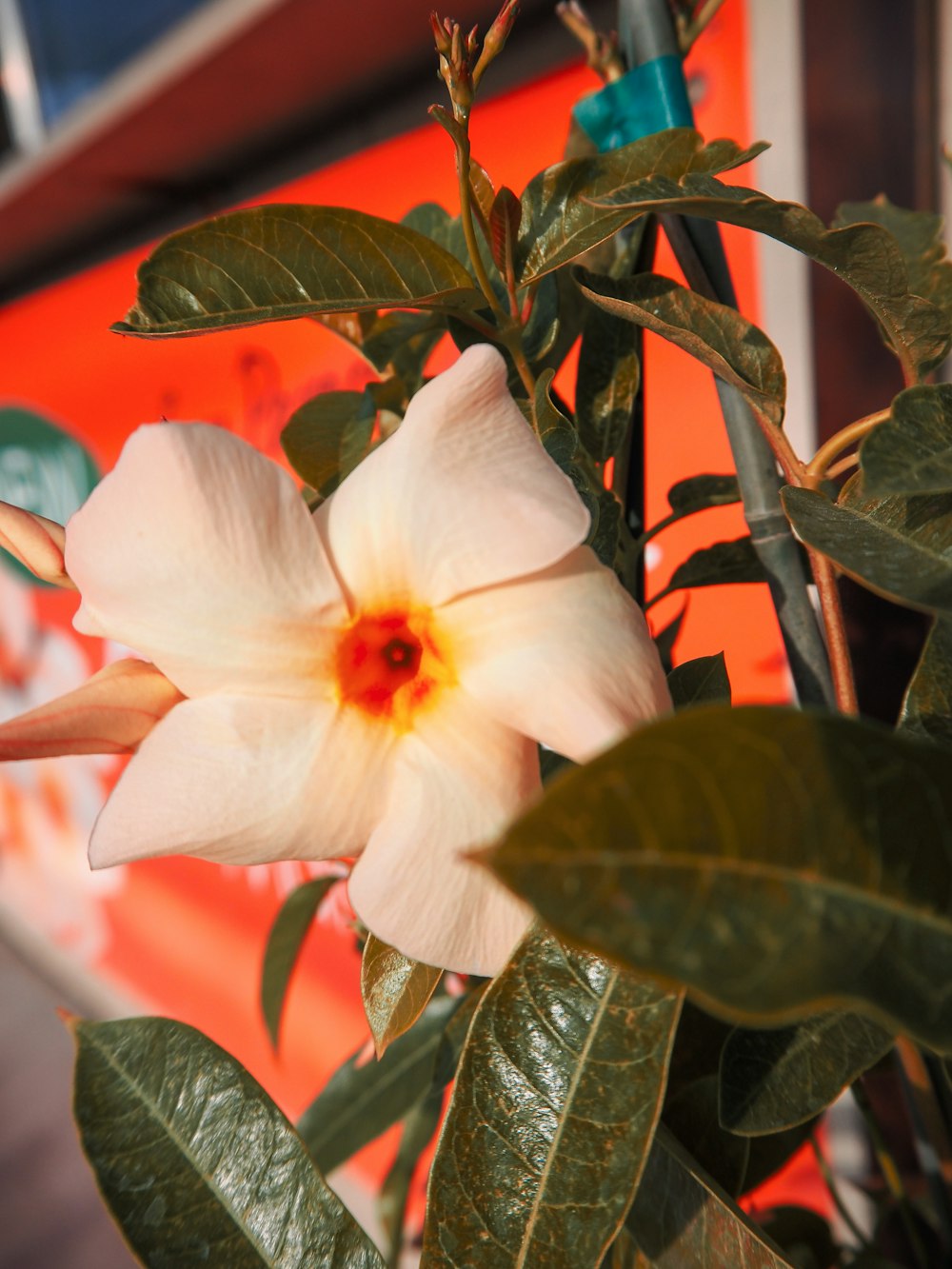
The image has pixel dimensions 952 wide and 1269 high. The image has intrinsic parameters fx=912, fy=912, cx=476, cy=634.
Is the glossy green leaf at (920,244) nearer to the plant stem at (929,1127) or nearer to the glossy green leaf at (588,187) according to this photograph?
the glossy green leaf at (588,187)

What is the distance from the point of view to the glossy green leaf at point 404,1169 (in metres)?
0.71

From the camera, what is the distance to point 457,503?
0.25 metres

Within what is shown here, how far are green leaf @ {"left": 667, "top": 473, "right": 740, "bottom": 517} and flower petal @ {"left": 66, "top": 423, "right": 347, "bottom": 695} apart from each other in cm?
26

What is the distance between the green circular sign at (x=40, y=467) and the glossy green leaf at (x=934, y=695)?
5.96 feet

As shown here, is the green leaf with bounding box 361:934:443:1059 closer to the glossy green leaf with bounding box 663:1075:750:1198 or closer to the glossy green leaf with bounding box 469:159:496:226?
the glossy green leaf with bounding box 663:1075:750:1198

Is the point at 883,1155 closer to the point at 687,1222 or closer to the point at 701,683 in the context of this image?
the point at 687,1222

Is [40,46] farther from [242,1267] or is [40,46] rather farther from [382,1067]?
[242,1267]

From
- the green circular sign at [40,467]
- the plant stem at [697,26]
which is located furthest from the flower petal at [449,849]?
the green circular sign at [40,467]

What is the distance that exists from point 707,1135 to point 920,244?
0.44 meters

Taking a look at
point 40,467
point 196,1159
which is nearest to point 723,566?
point 196,1159

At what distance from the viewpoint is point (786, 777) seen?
167 mm

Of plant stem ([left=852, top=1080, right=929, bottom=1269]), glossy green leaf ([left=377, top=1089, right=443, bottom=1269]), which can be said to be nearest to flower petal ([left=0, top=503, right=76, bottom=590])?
plant stem ([left=852, top=1080, right=929, bottom=1269])

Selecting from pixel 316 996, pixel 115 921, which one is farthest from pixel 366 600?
pixel 115 921

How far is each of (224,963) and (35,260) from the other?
1.56m
